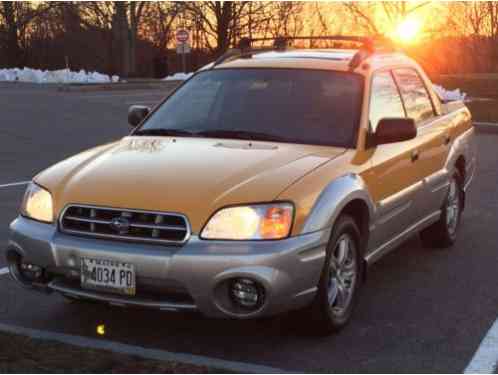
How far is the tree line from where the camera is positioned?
4119 cm

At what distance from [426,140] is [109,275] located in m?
3.02

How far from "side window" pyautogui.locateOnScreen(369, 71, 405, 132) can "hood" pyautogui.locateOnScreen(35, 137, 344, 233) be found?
0.67 meters

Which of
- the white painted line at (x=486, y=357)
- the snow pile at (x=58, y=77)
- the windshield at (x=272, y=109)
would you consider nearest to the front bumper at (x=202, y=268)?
the white painted line at (x=486, y=357)

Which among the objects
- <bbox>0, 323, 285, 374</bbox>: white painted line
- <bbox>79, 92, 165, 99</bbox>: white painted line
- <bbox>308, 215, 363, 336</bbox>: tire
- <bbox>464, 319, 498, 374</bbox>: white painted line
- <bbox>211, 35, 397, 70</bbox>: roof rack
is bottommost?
<bbox>79, 92, 165, 99</bbox>: white painted line

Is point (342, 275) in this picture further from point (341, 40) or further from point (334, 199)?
point (341, 40)

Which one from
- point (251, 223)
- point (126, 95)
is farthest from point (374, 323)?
point (126, 95)

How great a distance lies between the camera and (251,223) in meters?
4.15

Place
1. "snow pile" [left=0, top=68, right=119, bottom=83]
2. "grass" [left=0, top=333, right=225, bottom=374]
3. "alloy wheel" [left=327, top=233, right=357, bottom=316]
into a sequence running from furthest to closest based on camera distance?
"snow pile" [left=0, top=68, right=119, bottom=83] → "alloy wheel" [left=327, top=233, right=357, bottom=316] → "grass" [left=0, top=333, right=225, bottom=374]

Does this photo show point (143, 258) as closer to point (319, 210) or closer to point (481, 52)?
point (319, 210)

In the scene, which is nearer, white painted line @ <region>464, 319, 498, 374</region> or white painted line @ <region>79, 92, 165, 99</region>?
white painted line @ <region>464, 319, 498, 374</region>

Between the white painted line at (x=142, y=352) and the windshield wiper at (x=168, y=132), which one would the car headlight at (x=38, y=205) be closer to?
the white painted line at (x=142, y=352)

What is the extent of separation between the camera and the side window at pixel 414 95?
20.2ft

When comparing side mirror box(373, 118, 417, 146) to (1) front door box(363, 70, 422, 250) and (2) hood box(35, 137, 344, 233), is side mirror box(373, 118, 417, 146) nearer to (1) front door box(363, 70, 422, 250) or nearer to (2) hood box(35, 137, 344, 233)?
(1) front door box(363, 70, 422, 250)

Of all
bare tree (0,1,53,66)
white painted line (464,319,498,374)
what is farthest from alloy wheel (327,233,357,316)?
bare tree (0,1,53,66)
